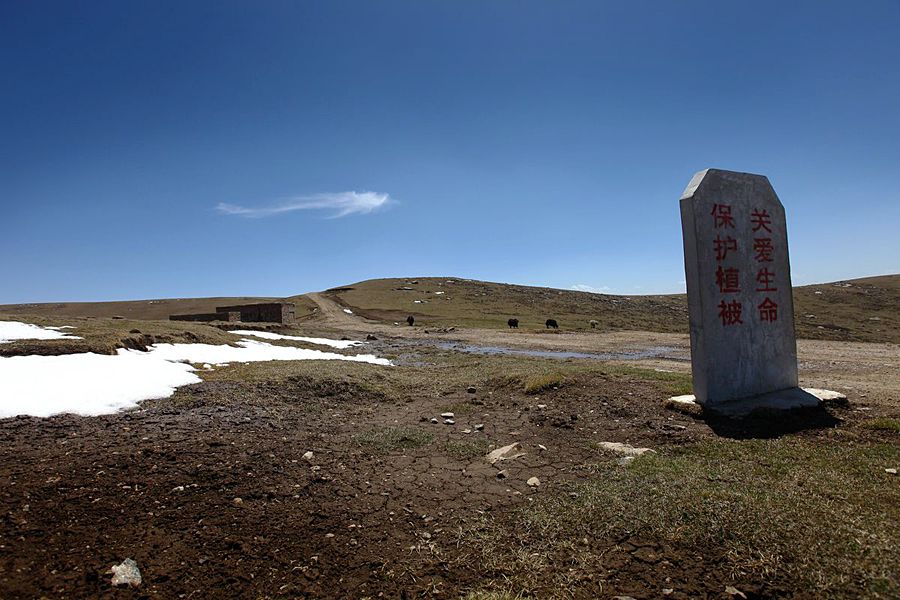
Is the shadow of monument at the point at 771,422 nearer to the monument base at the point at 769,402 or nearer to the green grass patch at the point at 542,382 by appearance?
the monument base at the point at 769,402

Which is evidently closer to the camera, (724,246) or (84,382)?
(724,246)

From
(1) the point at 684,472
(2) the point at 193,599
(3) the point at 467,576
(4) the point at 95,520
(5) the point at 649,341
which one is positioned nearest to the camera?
(2) the point at 193,599

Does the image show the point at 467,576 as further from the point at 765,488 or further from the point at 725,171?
the point at 725,171

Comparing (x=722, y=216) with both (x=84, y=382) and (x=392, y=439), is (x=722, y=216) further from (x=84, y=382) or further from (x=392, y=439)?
(x=84, y=382)

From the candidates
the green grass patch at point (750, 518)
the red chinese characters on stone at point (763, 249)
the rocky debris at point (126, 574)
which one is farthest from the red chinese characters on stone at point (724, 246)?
the rocky debris at point (126, 574)

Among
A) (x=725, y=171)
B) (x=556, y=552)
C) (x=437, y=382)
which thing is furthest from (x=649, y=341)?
(x=556, y=552)

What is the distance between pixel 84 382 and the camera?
971 centimetres

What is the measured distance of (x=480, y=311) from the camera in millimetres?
71938

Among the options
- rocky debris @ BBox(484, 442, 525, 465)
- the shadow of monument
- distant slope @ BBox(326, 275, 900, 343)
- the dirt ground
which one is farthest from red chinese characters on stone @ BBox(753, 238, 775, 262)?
distant slope @ BBox(326, 275, 900, 343)

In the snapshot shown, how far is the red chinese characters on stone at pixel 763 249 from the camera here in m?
9.70

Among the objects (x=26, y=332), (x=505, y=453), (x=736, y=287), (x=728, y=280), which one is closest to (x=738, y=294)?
(x=736, y=287)

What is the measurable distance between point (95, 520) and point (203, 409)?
4.90 metres

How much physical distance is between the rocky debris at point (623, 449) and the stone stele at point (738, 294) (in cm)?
260

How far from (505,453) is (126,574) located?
15.5ft
